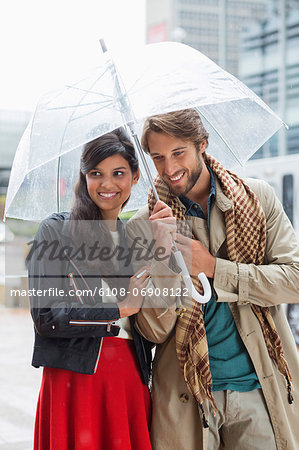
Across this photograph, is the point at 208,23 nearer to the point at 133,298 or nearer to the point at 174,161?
the point at 174,161

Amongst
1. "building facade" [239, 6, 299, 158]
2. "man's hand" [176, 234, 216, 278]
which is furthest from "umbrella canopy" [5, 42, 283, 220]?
"building facade" [239, 6, 299, 158]

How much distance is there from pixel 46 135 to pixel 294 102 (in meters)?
6.44

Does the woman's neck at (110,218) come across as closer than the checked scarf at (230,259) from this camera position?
No

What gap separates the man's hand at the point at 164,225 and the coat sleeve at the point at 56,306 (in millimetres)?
288

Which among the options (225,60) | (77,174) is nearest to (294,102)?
(225,60)

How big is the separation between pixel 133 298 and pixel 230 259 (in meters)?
0.38

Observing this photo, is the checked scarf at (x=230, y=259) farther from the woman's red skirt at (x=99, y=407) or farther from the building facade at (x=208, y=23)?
the building facade at (x=208, y=23)

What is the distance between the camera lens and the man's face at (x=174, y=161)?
2.10 m

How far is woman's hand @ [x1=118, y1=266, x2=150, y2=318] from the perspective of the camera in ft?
6.77

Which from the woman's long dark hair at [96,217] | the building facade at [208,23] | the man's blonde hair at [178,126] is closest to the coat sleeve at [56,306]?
the woman's long dark hair at [96,217]

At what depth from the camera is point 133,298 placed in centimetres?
208

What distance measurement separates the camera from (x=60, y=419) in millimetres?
2078

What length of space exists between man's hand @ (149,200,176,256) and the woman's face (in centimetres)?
25

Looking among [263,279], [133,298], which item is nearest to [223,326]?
[263,279]
